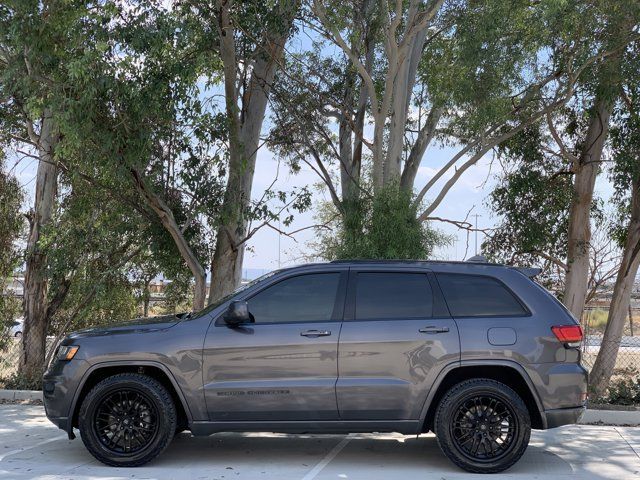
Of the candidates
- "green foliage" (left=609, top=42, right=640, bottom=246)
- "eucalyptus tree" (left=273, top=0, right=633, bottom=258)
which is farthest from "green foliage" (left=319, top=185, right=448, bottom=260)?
"green foliage" (left=609, top=42, right=640, bottom=246)

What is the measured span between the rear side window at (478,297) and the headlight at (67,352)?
3.42 metres

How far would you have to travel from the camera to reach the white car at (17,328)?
50.1 ft

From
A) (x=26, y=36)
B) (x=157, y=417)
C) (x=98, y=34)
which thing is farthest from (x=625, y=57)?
(x=157, y=417)

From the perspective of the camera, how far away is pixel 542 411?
7535 mm

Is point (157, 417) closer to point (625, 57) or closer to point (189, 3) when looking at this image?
point (189, 3)

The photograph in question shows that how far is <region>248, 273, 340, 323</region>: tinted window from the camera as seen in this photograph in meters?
7.81

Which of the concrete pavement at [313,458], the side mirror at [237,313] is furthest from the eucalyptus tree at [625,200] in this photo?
the side mirror at [237,313]

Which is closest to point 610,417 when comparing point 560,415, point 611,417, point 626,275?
point 611,417

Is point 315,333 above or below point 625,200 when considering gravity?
below

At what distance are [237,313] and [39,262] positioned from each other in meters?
8.25

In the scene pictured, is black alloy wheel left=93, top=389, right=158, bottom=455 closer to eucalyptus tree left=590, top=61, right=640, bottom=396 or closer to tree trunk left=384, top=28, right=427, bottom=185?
tree trunk left=384, top=28, right=427, bottom=185

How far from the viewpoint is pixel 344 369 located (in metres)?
7.61

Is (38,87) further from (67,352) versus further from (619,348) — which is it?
(619,348)

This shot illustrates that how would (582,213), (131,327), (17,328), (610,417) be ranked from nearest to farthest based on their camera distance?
1. (131,327)
2. (610,417)
3. (17,328)
4. (582,213)
